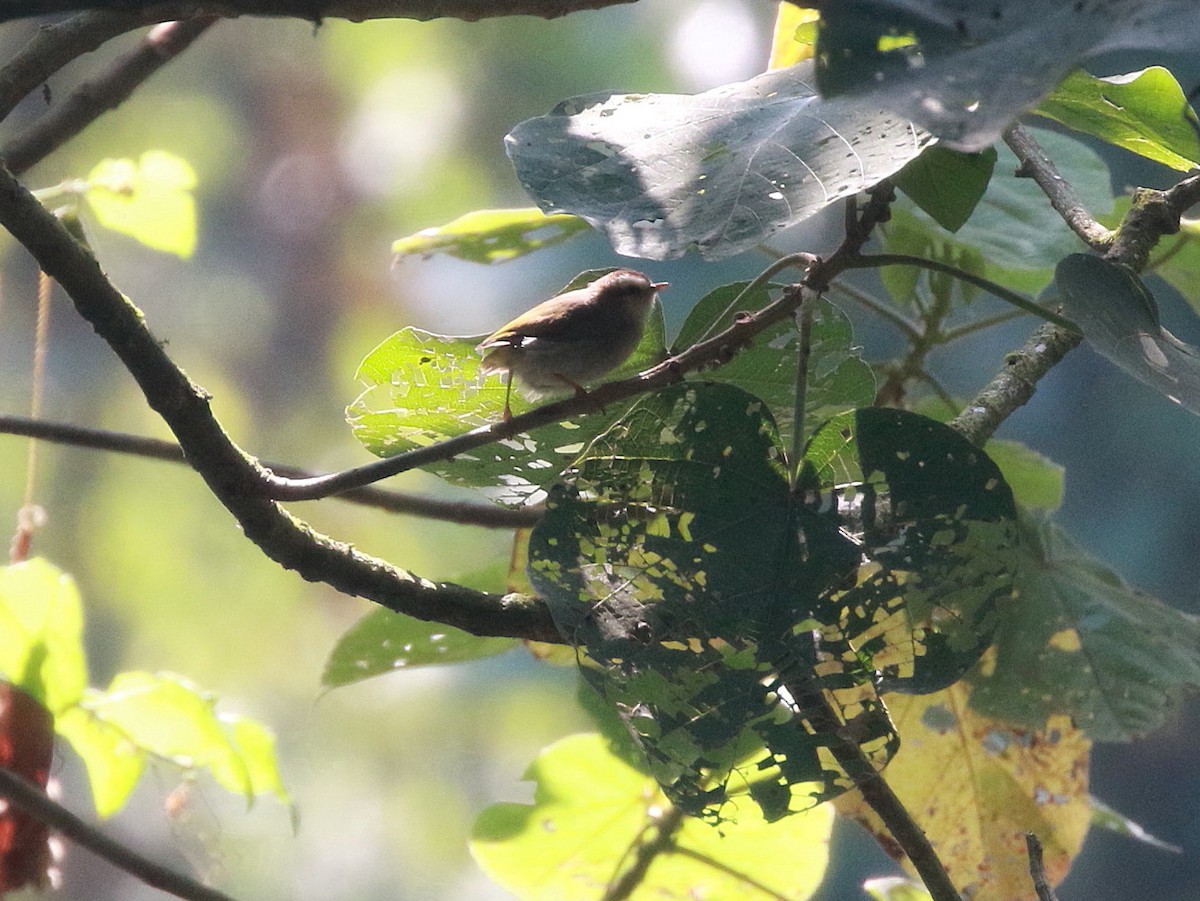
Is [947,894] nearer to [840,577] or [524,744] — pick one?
[840,577]

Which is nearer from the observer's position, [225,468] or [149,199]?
[225,468]

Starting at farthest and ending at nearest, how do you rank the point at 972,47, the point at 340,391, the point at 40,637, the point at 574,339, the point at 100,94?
the point at 340,391 → the point at 100,94 → the point at 40,637 → the point at 574,339 → the point at 972,47

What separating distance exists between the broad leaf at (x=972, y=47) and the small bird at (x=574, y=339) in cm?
36

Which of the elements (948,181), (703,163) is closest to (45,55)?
(703,163)

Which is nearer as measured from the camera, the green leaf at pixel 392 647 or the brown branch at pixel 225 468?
the brown branch at pixel 225 468

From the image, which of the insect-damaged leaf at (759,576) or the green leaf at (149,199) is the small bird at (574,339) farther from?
the green leaf at (149,199)

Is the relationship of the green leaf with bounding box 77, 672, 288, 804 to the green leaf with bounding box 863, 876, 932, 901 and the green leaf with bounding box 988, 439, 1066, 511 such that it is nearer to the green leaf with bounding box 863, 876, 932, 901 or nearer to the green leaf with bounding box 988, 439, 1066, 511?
the green leaf with bounding box 863, 876, 932, 901

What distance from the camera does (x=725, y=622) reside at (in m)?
0.51

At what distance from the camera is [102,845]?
0.76 metres

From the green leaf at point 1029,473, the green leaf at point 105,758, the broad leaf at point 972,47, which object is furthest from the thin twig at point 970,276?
the green leaf at point 105,758

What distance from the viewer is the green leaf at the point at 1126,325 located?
47cm

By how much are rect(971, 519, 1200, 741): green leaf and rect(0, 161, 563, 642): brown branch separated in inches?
16.4

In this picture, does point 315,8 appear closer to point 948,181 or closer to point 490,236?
point 948,181

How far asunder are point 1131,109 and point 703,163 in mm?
289
